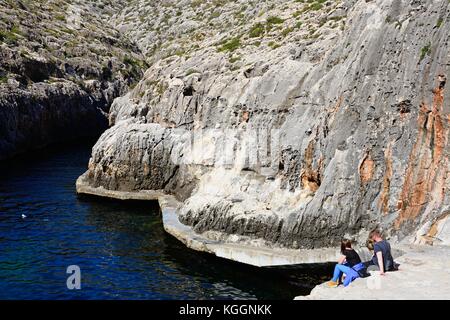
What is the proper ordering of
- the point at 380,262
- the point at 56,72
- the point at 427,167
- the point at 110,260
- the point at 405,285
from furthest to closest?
the point at 56,72 < the point at 110,260 < the point at 427,167 < the point at 380,262 < the point at 405,285

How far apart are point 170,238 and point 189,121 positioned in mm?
20498

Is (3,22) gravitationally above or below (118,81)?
above

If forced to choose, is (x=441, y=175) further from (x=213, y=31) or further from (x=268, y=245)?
(x=213, y=31)

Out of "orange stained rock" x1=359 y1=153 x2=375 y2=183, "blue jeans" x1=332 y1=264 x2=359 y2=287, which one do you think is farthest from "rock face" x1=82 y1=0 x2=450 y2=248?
"blue jeans" x1=332 y1=264 x2=359 y2=287

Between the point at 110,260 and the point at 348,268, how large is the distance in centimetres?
2199

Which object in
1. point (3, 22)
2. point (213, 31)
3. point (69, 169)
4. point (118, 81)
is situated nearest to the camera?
point (69, 169)

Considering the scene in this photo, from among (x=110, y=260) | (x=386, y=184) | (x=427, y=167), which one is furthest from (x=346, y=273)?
(x=110, y=260)

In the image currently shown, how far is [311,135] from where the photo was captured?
45531 mm

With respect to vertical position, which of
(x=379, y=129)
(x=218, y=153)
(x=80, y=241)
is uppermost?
(x=379, y=129)

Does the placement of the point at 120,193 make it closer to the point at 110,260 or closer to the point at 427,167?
the point at 110,260

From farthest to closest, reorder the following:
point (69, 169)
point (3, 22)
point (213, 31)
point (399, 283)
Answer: point (3, 22)
point (213, 31)
point (69, 169)
point (399, 283)

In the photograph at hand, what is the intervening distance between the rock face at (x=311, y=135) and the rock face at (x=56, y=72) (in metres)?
32.7

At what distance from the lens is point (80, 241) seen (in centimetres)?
4644

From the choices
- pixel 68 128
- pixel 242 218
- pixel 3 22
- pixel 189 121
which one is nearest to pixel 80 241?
pixel 242 218
